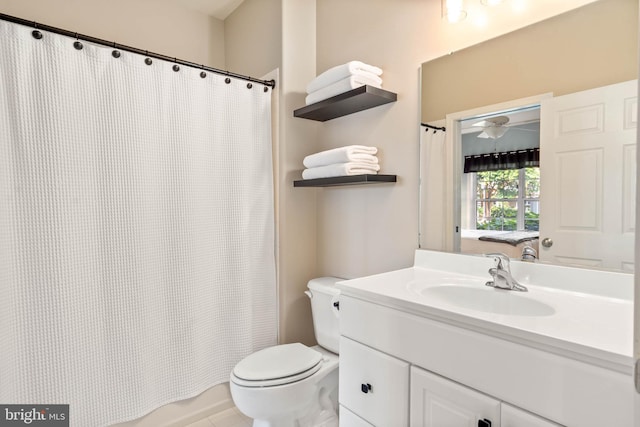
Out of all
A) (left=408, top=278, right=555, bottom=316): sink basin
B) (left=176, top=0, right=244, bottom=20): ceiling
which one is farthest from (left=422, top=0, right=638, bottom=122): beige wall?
(left=176, top=0, right=244, bottom=20): ceiling

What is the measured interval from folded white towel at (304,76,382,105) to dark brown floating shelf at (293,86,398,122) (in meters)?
0.02

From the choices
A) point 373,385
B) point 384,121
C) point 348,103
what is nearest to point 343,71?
point 348,103

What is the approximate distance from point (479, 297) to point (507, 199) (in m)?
0.40

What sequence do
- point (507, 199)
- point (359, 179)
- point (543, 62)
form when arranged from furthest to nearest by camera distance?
point (359, 179) → point (507, 199) → point (543, 62)

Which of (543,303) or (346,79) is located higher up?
(346,79)

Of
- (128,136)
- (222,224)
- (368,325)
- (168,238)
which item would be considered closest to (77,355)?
(168,238)

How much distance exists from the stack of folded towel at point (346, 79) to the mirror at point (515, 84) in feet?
0.82

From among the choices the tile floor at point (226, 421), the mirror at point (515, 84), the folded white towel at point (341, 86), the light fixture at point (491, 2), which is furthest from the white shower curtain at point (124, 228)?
the light fixture at point (491, 2)

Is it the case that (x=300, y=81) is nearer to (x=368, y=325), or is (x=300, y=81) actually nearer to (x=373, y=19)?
(x=373, y=19)

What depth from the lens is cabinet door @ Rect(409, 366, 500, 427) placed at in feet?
2.95

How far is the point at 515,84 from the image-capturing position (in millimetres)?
1324

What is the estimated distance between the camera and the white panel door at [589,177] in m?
1.08

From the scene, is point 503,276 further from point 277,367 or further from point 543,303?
point 277,367

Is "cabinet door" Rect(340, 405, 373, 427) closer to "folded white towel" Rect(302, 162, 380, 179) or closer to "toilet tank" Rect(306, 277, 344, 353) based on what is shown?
"toilet tank" Rect(306, 277, 344, 353)
